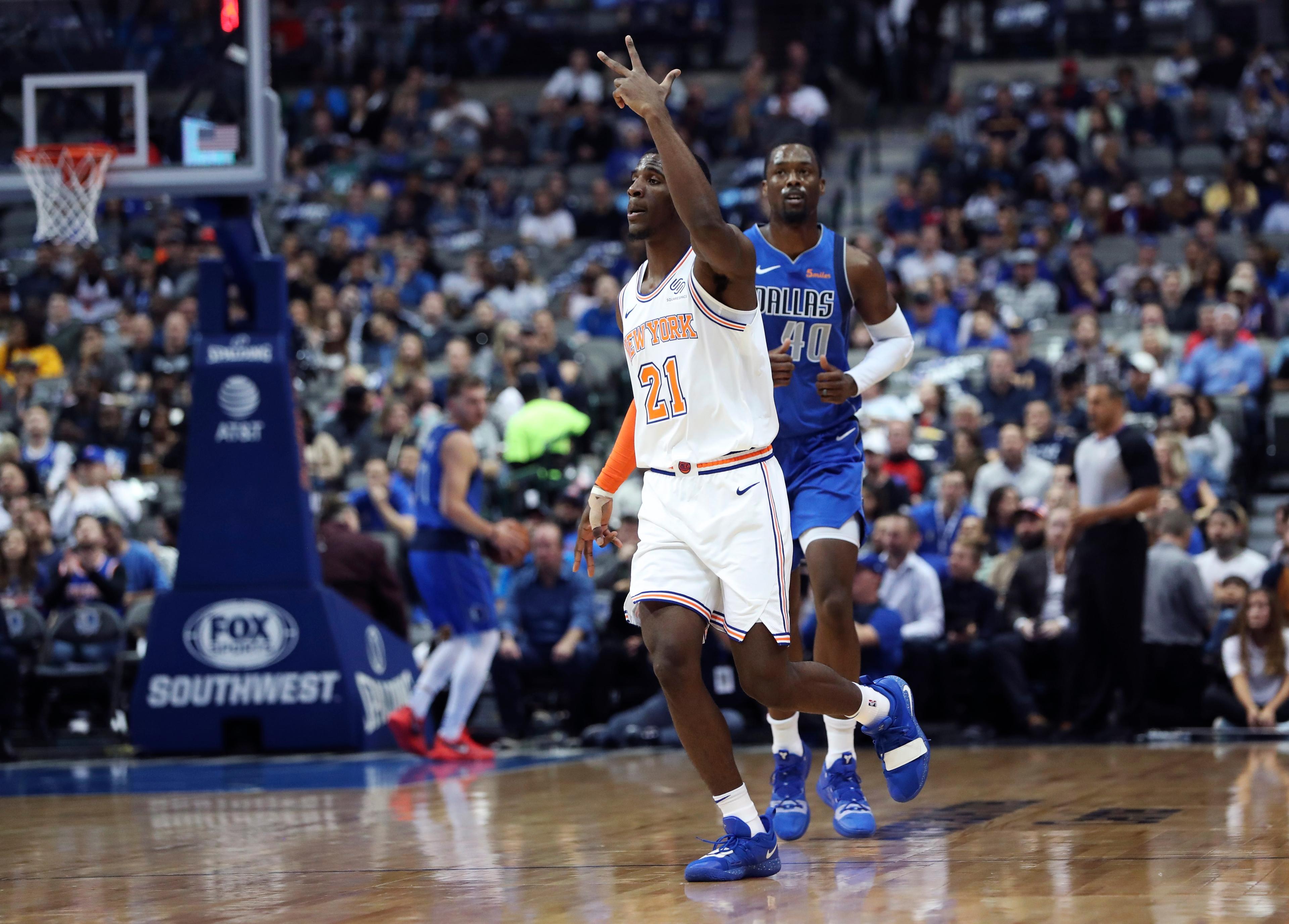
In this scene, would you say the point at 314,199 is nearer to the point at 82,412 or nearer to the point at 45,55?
the point at 82,412

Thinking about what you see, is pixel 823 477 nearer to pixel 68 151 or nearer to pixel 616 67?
pixel 616 67

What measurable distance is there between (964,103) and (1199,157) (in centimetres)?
367

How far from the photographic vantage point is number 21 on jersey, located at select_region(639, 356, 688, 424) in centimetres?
511

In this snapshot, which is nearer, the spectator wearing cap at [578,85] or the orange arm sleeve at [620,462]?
the orange arm sleeve at [620,462]

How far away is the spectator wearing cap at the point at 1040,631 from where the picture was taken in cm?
1083

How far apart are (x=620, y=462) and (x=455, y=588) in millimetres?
4653

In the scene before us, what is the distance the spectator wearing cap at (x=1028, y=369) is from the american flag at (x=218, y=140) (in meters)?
7.44

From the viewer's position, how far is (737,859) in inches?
192

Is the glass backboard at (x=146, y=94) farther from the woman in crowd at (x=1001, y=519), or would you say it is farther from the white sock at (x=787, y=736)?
the woman in crowd at (x=1001, y=519)

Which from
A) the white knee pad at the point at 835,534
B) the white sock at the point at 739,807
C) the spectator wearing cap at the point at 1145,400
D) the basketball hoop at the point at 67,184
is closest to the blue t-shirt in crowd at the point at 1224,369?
the spectator wearing cap at the point at 1145,400

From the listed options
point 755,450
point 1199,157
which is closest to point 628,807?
point 755,450

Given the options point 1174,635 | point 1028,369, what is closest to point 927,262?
point 1028,369

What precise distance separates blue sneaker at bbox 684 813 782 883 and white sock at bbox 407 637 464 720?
5.36 meters

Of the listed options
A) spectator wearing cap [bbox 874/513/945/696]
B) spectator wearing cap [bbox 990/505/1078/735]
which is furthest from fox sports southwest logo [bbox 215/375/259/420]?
spectator wearing cap [bbox 990/505/1078/735]
